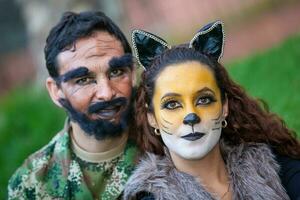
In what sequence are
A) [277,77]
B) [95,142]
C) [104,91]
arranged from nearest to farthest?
[104,91]
[95,142]
[277,77]

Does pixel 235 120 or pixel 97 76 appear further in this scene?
pixel 97 76

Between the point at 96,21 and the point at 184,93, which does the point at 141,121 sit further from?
the point at 96,21

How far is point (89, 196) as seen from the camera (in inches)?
184

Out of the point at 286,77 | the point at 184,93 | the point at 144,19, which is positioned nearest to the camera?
the point at 184,93

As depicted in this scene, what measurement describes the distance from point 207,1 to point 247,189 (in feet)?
26.4

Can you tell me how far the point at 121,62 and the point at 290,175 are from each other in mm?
1363

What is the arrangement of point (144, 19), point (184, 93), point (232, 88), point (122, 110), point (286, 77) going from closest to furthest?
point (184, 93), point (232, 88), point (122, 110), point (286, 77), point (144, 19)

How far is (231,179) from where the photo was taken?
3.93 m

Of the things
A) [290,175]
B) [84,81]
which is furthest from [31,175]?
[290,175]

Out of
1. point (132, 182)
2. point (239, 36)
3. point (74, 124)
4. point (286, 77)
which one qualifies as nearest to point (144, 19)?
point (239, 36)

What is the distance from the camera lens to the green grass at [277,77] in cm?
624

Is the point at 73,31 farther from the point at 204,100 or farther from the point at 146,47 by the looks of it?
the point at 204,100

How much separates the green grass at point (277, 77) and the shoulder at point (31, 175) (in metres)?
2.02

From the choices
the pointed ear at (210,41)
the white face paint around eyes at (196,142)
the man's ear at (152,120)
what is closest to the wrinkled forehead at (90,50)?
the man's ear at (152,120)
